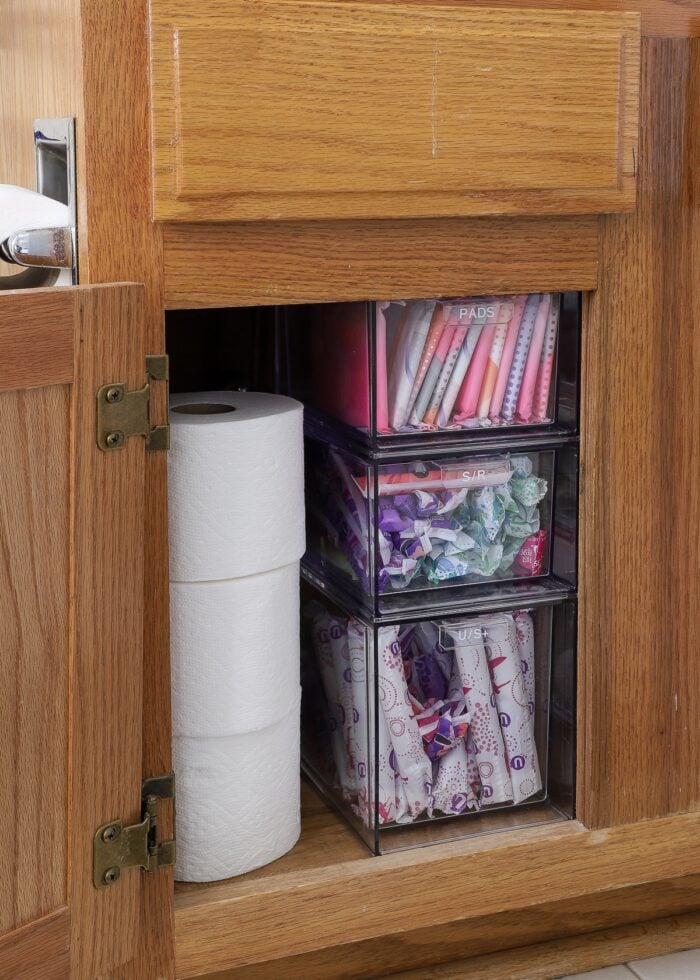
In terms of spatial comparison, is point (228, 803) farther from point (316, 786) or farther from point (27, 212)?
point (27, 212)

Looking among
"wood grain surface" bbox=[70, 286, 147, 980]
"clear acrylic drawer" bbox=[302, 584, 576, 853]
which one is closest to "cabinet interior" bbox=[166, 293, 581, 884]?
"clear acrylic drawer" bbox=[302, 584, 576, 853]

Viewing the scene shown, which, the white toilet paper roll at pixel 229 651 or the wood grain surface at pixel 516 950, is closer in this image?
the white toilet paper roll at pixel 229 651

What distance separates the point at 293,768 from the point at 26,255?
1.67ft

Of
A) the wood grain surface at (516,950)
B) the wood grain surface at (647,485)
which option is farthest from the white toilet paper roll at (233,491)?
the wood grain surface at (516,950)

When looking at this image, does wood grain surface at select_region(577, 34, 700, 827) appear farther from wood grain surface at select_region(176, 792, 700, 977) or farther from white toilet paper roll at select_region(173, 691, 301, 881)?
white toilet paper roll at select_region(173, 691, 301, 881)

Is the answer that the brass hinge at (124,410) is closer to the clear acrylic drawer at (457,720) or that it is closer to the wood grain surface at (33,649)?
the wood grain surface at (33,649)

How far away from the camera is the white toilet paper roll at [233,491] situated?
102 centimetres

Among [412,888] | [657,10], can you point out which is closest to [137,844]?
[412,888]

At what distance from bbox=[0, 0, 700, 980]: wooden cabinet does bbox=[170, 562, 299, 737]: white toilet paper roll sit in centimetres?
5

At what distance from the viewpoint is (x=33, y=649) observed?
89cm

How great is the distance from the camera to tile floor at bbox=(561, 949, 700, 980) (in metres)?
1.19

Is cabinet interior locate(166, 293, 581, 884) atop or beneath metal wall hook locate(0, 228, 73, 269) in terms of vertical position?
beneath

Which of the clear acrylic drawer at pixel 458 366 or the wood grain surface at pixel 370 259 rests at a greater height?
the wood grain surface at pixel 370 259

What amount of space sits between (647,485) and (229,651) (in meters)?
0.40
